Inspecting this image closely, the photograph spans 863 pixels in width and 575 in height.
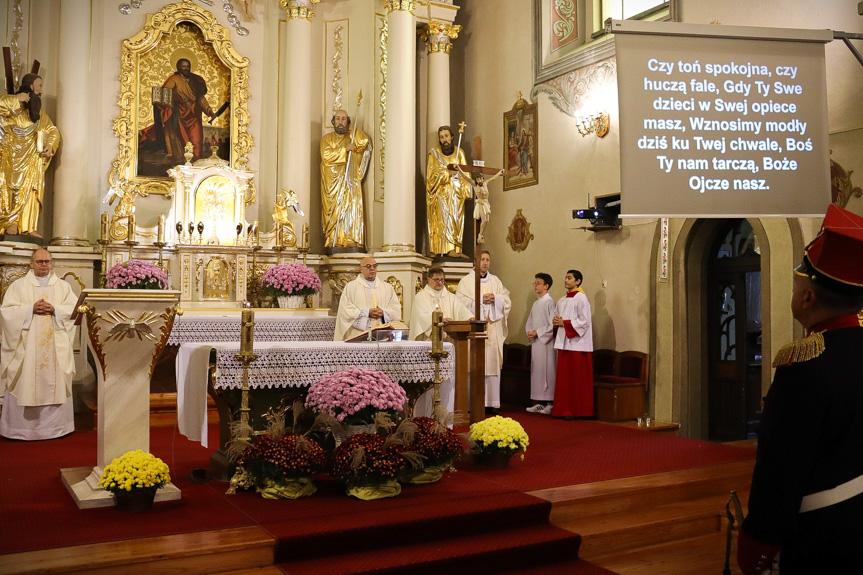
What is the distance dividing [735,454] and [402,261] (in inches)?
205

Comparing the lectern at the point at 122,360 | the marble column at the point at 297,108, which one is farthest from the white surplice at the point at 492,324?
the lectern at the point at 122,360

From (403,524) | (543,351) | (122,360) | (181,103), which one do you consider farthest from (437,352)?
(181,103)

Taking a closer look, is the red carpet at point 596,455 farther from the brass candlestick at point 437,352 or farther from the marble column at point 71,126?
the marble column at point 71,126

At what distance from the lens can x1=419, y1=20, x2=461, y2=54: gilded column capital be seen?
11758 millimetres

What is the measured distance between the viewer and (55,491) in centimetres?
512

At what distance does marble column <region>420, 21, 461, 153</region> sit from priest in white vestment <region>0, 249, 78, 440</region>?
20.0 feet

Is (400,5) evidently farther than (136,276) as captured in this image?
Yes

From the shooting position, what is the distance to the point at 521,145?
1141 cm

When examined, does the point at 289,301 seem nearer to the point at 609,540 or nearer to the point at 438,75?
the point at 438,75

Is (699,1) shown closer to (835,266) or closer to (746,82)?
(746,82)

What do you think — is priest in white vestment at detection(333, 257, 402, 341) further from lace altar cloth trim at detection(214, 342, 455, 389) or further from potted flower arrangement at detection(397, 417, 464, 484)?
potted flower arrangement at detection(397, 417, 464, 484)

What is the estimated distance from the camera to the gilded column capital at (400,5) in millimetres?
10992

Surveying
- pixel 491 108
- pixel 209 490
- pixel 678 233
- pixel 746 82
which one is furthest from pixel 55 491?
pixel 491 108

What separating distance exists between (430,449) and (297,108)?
22.6 ft
